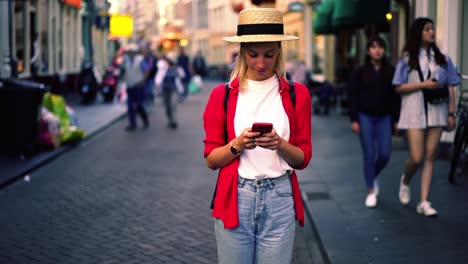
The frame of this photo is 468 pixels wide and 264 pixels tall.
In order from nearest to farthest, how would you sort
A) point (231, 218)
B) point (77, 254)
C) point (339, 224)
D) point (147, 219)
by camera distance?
point (231, 218) → point (77, 254) → point (339, 224) → point (147, 219)

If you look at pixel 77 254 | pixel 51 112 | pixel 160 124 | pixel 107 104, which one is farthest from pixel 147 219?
pixel 107 104

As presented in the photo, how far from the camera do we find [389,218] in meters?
7.79

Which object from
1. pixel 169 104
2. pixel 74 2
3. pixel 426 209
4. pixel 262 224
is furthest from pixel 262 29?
pixel 74 2

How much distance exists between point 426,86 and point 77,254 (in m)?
3.48

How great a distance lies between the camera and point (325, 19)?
23.6 metres

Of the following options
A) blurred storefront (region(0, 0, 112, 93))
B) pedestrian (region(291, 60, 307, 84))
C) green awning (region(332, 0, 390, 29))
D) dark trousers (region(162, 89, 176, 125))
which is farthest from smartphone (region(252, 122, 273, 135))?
pedestrian (region(291, 60, 307, 84))

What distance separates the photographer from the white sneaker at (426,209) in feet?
25.3

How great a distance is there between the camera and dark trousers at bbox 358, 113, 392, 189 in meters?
8.37

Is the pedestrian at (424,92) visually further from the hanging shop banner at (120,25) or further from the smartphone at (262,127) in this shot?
the hanging shop banner at (120,25)

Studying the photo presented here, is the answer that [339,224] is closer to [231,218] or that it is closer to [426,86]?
[426,86]

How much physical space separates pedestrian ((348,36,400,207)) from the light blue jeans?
4.62 metres

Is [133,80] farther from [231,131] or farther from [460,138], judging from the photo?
[231,131]

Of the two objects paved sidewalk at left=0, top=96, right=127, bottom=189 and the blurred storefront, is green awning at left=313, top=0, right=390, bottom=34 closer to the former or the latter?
the blurred storefront

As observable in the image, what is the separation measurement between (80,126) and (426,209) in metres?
13.0
